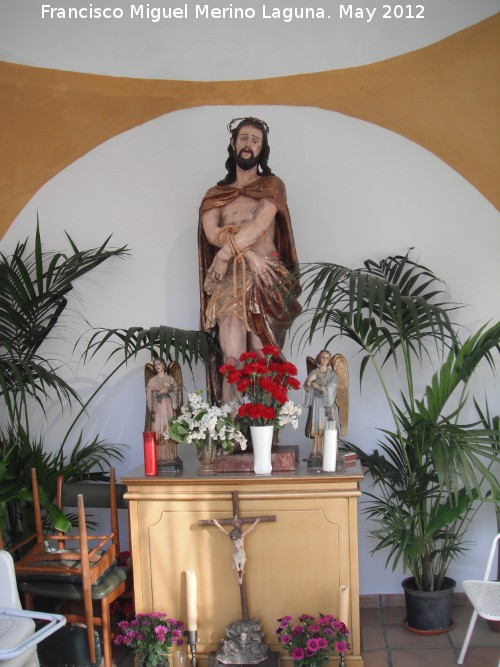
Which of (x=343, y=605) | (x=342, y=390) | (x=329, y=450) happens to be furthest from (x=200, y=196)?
(x=343, y=605)

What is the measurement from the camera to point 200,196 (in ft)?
15.4

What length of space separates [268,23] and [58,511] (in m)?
3.14

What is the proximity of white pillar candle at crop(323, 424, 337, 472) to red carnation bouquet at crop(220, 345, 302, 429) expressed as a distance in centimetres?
16

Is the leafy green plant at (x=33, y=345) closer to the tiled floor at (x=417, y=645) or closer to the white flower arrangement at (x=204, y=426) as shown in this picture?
the white flower arrangement at (x=204, y=426)

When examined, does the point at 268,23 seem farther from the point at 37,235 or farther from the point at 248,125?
the point at 37,235

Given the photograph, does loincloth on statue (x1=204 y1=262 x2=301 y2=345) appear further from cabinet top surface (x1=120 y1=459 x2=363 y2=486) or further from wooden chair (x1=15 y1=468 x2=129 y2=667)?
wooden chair (x1=15 y1=468 x2=129 y2=667)

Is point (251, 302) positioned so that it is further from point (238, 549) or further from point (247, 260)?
point (238, 549)

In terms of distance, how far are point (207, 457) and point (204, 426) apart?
19 centimetres

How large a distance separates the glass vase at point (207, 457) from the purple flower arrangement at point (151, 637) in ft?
2.23

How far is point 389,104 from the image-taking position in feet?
15.1

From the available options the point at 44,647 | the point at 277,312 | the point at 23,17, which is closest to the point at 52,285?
the point at 277,312

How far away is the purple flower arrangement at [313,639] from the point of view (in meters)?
3.24

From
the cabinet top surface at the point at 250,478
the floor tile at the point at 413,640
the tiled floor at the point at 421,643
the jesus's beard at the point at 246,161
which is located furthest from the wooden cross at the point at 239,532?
the jesus's beard at the point at 246,161

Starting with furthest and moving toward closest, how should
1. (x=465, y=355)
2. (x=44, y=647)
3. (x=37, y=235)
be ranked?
(x=37, y=235)
(x=465, y=355)
(x=44, y=647)
